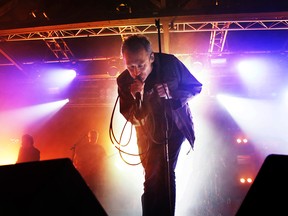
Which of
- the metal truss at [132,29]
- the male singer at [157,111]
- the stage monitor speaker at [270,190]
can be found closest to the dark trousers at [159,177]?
the male singer at [157,111]

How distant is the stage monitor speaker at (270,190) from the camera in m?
1.46

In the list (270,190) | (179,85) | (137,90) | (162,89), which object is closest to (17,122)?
(179,85)

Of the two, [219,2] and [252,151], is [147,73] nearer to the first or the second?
[219,2]

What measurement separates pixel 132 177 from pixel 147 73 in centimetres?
595

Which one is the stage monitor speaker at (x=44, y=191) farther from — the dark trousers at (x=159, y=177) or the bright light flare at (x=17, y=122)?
the bright light flare at (x=17, y=122)

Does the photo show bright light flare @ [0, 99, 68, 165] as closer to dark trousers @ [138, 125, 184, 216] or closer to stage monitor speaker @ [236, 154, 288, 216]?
dark trousers @ [138, 125, 184, 216]

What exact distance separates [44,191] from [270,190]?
116 centimetres

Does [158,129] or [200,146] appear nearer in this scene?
[158,129]

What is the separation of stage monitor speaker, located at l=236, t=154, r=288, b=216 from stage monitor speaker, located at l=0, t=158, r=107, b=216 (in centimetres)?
88

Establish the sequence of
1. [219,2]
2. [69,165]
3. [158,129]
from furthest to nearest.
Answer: [219,2] < [158,129] < [69,165]

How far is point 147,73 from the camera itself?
3209mm

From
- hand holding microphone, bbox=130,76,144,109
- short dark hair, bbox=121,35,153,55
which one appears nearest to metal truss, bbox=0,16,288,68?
short dark hair, bbox=121,35,153,55

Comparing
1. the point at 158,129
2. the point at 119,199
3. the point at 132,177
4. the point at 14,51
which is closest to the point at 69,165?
the point at 158,129

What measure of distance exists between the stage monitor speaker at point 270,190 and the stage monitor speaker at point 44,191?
0.88 metres
